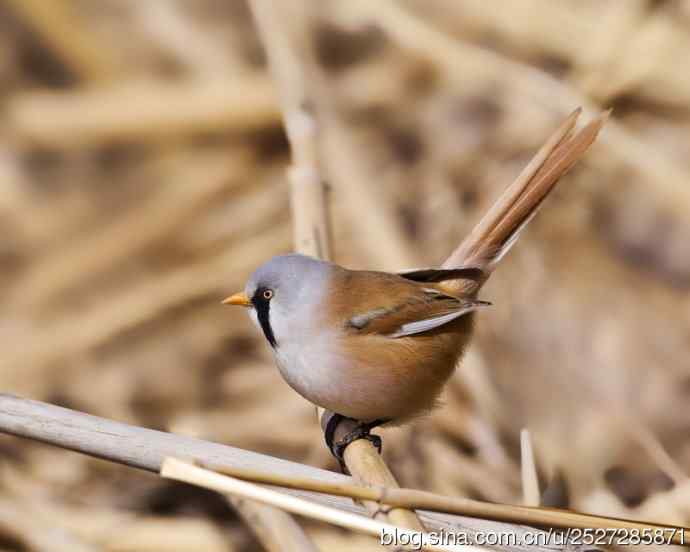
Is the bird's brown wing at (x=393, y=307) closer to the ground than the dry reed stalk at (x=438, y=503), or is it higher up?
higher up

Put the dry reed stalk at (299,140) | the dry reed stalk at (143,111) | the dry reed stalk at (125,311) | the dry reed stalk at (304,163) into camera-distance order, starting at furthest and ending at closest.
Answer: the dry reed stalk at (143,111)
the dry reed stalk at (125,311)
the dry reed stalk at (299,140)
the dry reed stalk at (304,163)

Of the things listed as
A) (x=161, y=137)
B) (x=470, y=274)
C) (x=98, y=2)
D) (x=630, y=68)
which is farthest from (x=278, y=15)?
(x=470, y=274)

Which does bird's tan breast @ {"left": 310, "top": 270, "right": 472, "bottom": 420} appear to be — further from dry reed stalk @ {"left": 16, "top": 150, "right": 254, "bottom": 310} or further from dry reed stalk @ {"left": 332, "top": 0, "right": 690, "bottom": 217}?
dry reed stalk @ {"left": 16, "top": 150, "right": 254, "bottom": 310}

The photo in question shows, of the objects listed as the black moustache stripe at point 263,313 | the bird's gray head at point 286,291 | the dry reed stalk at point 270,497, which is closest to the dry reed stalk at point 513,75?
the bird's gray head at point 286,291

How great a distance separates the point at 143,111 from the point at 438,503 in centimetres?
257

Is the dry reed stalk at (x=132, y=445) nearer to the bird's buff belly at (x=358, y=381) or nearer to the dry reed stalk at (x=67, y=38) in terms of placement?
the bird's buff belly at (x=358, y=381)

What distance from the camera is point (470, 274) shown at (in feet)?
7.45

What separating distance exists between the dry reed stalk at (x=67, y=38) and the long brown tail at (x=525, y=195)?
1.97 m

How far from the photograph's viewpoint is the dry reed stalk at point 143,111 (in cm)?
361

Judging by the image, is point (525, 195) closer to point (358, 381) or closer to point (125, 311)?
point (358, 381)

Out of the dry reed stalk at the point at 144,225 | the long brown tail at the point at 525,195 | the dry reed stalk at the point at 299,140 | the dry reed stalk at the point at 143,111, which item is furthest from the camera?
the dry reed stalk at the point at 143,111

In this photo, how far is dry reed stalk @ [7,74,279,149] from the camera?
3605 mm

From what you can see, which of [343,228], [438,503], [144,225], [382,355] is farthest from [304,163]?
[438,503]

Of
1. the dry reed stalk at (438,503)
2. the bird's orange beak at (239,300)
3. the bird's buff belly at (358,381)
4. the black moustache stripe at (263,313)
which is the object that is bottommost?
the dry reed stalk at (438,503)
